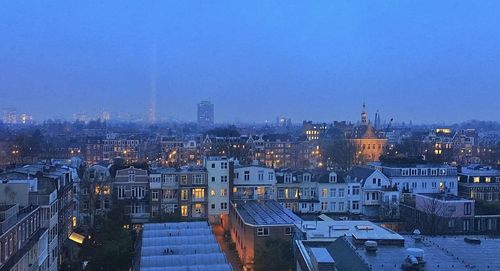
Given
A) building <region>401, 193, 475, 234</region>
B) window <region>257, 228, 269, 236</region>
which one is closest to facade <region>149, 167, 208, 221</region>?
window <region>257, 228, 269, 236</region>

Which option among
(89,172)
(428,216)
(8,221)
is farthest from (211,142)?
(8,221)

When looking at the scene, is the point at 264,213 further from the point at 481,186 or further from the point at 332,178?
the point at 481,186

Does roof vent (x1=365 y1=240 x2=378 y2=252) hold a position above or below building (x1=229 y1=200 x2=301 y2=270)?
above

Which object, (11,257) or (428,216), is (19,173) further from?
(428,216)

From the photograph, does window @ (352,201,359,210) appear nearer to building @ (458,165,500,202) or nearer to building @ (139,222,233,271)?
building @ (458,165,500,202)

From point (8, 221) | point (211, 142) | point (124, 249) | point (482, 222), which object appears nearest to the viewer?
point (8, 221)

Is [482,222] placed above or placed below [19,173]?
below

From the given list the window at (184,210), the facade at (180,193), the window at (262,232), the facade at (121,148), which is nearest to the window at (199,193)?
the facade at (180,193)
